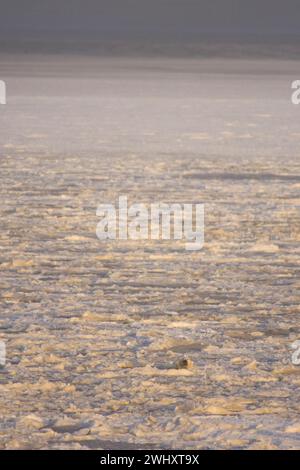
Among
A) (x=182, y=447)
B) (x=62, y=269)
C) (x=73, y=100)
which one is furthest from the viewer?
(x=73, y=100)

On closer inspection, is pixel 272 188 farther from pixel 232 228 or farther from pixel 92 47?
pixel 92 47

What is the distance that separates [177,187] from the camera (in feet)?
36.7

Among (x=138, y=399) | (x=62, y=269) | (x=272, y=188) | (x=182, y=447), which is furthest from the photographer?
(x=272, y=188)

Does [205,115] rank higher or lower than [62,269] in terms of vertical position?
higher

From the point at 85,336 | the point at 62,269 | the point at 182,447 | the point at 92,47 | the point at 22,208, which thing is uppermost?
the point at 92,47

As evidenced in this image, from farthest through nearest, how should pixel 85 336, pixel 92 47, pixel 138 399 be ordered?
pixel 92 47, pixel 85 336, pixel 138 399

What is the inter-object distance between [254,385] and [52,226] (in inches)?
150

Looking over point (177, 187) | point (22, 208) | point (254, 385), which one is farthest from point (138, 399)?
point (177, 187)

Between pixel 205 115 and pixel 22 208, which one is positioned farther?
pixel 205 115

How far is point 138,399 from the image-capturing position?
5125 mm

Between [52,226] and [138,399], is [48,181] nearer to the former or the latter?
[52,226]

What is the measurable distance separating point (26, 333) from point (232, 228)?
124 inches

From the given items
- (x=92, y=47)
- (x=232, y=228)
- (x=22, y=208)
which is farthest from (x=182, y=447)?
(x=92, y=47)

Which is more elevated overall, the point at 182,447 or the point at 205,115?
the point at 205,115
